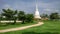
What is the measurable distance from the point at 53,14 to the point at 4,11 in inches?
2044

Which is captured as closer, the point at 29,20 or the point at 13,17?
the point at 13,17

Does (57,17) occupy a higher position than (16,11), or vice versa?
(16,11)

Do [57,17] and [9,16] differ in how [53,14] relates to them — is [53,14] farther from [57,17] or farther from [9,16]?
[9,16]

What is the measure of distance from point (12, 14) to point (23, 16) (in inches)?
113

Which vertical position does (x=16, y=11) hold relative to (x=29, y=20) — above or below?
above

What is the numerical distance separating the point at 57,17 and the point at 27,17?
47.3 m

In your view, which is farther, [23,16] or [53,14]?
[53,14]

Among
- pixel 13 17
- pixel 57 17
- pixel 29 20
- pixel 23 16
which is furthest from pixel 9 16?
pixel 57 17

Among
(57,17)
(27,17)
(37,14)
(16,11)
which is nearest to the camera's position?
(16,11)

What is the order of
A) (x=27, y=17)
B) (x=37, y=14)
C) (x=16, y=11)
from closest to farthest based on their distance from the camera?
(x=16, y=11) < (x=27, y=17) < (x=37, y=14)

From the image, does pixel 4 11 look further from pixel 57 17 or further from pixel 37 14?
pixel 57 17

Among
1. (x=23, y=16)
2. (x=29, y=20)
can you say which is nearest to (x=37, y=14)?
(x=29, y=20)

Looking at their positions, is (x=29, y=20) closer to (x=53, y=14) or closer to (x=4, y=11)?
(x=4, y=11)

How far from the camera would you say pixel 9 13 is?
36.6 metres
